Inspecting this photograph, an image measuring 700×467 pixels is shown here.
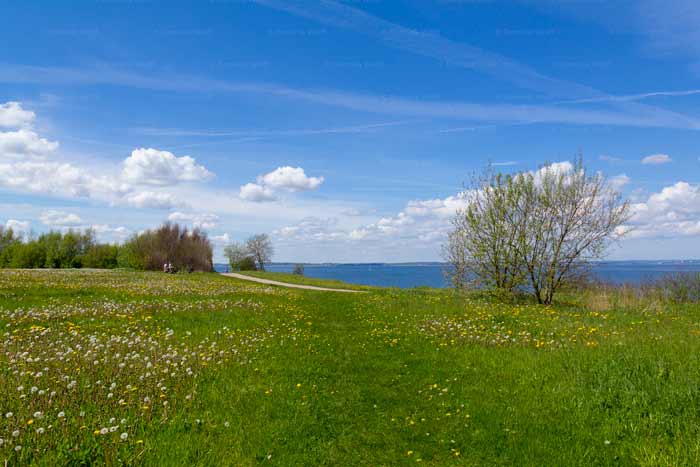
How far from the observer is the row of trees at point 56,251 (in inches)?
3622

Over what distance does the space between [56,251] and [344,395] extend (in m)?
107

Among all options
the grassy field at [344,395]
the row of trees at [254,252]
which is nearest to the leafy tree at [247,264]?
the row of trees at [254,252]

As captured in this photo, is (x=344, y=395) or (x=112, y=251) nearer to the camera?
(x=344, y=395)

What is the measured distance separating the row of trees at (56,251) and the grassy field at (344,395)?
93.4 meters

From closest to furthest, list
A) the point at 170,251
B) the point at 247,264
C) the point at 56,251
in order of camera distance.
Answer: the point at 170,251, the point at 56,251, the point at 247,264

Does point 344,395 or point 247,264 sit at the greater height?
point 247,264

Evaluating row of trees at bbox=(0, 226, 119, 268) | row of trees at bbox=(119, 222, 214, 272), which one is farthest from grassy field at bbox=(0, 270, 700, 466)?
row of trees at bbox=(0, 226, 119, 268)

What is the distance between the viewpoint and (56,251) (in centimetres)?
9344

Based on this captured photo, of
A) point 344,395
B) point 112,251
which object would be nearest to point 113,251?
point 112,251

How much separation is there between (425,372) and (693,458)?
215 inches

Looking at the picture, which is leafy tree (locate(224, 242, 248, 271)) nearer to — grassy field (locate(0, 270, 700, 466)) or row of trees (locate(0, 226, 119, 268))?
row of trees (locate(0, 226, 119, 268))

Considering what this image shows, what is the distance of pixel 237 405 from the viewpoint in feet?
24.8

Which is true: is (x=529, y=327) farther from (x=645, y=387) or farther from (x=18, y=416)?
(x=18, y=416)

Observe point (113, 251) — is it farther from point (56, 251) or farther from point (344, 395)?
point (344, 395)
